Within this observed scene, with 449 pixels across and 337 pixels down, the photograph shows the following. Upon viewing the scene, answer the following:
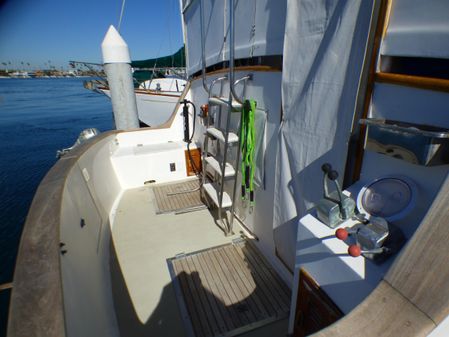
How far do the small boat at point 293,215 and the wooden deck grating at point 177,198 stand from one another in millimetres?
168

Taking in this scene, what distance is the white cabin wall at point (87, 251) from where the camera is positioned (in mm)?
1210

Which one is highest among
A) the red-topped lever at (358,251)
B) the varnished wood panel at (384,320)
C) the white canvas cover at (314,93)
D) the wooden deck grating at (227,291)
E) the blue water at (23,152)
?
the white canvas cover at (314,93)

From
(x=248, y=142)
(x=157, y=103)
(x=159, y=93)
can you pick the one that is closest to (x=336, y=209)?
(x=248, y=142)

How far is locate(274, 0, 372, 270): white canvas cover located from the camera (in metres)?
1.18

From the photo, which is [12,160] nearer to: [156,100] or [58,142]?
[58,142]

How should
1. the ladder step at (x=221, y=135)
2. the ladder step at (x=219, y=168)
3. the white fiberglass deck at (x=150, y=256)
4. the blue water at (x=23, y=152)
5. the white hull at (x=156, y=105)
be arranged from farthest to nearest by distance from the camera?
1. the white hull at (x=156, y=105)
2. the blue water at (x=23, y=152)
3. the ladder step at (x=219, y=168)
4. the ladder step at (x=221, y=135)
5. the white fiberglass deck at (x=150, y=256)

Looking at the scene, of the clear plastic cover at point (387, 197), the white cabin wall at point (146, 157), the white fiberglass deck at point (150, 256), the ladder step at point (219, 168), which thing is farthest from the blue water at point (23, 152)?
the clear plastic cover at point (387, 197)

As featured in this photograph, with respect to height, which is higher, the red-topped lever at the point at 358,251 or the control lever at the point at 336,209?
the control lever at the point at 336,209

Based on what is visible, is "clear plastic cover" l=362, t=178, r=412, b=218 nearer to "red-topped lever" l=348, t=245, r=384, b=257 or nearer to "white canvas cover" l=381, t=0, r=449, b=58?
"red-topped lever" l=348, t=245, r=384, b=257

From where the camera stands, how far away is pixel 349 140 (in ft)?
4.11

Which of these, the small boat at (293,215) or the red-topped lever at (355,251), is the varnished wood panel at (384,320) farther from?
the red-topped lever at (355,251)

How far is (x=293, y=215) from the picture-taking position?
1.79 meters

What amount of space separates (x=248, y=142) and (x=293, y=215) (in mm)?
745

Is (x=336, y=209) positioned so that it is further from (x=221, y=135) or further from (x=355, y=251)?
(x=221, y=135)
